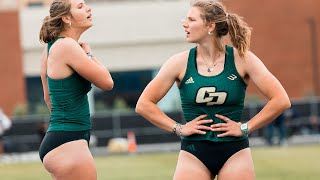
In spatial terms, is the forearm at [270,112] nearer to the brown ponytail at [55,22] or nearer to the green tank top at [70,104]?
the green tank top at [70,104]

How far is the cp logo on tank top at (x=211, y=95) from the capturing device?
8156mm

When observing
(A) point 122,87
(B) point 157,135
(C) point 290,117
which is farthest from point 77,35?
(A) point 122,87

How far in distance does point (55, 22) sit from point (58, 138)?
87cm

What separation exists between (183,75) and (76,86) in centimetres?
81

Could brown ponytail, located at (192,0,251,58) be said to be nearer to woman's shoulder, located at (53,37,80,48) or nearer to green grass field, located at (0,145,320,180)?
woman's shoulder, located at (53,37,80,48)

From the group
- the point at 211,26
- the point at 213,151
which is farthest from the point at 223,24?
the point at 213,151

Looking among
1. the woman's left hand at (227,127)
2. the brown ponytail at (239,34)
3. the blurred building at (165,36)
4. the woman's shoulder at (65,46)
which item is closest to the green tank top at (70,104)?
the woman's shoulder at (65,46)

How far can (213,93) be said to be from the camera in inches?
321

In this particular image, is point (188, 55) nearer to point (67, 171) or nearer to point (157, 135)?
point (67, 171)

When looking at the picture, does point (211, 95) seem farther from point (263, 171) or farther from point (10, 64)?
point (10, 64)

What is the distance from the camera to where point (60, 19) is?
26.9ft

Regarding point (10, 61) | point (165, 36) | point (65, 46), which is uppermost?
point (65, 46)

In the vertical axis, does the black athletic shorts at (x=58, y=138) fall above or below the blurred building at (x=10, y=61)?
above

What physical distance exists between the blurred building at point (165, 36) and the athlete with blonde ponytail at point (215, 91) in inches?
2097
